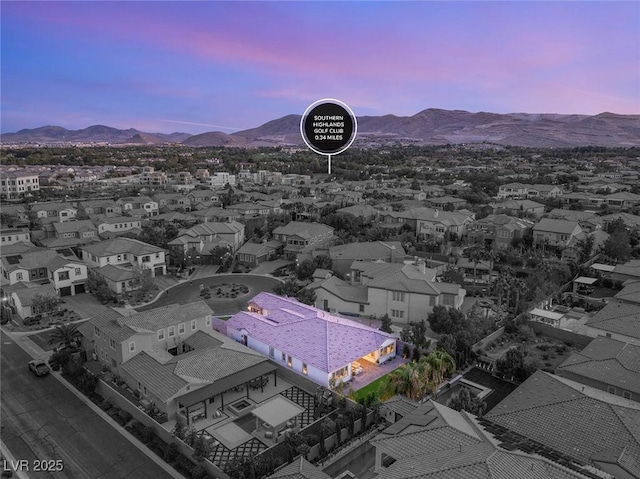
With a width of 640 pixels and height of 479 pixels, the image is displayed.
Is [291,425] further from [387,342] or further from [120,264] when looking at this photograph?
[120,264]

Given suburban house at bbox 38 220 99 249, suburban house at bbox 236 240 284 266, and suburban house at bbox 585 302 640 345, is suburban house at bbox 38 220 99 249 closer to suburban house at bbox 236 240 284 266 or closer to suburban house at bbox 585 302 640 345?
suburban house at bbox 236 240 284 266

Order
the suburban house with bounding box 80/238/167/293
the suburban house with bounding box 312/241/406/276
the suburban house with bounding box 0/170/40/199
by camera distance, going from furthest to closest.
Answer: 1. the suburban house with bounding box 0/170/40/199
2. the suburban house with bounding box 312/241/406/276
3. the suburban house with bounding box 80/238/167/293

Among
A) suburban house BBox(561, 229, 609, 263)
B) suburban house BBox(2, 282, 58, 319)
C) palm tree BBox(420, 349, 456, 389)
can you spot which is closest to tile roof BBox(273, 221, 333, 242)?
suburban house BBox(2, 282, 58, 319)

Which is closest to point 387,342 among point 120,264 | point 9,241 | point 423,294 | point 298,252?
point 423,294

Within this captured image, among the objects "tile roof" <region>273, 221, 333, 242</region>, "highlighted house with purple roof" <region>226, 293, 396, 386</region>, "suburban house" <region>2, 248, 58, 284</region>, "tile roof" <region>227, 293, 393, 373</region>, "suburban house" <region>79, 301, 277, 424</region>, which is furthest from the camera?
"tile roof" <region>273, 221, 333, 242</region>

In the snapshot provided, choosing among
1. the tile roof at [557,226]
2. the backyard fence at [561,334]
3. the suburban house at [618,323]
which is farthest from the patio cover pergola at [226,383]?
the tile roof at [557,226]

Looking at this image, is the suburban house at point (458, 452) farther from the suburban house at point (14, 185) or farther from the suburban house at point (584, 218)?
the suburban house at point (14, 185)

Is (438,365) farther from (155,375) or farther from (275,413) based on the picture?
(155,375)
